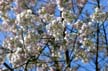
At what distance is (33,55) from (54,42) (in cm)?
64

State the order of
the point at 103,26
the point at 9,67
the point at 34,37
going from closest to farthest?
1. the point at 34,37
2. the point at 9,67
3. the point at 103,26

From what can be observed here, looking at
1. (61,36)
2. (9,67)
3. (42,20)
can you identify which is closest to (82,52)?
(61,36)

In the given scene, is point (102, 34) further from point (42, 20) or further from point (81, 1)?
point (42, 20)

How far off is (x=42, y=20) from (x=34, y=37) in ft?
2.60

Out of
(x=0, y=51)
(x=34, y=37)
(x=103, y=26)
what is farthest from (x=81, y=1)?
(x=0, y=51)

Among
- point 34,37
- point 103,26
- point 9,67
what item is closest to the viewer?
point 34,37

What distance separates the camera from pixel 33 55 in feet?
27.5

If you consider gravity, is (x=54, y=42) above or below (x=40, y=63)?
above

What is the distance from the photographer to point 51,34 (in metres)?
8.02

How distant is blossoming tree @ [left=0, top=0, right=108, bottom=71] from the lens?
311 inches

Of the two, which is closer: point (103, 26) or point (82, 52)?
point (82, 52)

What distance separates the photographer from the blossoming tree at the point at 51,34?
791 cm

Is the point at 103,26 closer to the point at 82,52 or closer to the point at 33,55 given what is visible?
the point at 82,52

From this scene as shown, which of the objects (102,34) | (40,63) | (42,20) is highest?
(42,20)
